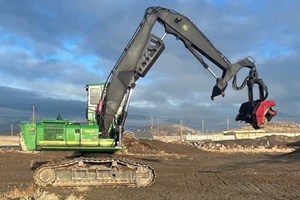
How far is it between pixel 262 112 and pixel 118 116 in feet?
19.2

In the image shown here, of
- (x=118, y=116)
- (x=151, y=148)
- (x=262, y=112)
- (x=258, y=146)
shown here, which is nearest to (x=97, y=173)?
(x=118, y=116)

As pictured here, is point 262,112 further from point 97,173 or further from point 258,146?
point 258,146

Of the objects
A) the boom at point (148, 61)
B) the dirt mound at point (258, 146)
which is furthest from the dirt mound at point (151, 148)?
the boom at point (148, 61)

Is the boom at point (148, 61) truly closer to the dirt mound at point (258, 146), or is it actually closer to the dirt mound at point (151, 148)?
the dirt mound at point (151, 148)

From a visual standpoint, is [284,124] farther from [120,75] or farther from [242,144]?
[120,75]

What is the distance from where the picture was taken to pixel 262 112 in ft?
61.7

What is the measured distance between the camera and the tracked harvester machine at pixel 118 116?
1816cm

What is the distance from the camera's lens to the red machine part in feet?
61.7

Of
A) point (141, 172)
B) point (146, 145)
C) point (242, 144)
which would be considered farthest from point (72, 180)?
point (242, 144)

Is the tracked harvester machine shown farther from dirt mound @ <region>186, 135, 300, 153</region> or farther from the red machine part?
dirt mound @ <region>186, 135, 300, 153</region>

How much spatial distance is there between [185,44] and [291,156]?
20656 millimetres

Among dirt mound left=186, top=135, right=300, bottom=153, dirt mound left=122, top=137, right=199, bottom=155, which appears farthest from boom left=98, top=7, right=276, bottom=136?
dirt mound left=186, top=135, right=300, bottom=153

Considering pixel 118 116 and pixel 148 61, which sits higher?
pixel 148 61

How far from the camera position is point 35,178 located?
17547mm
